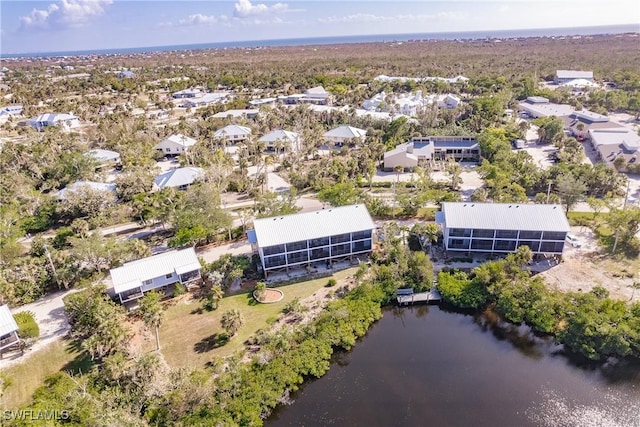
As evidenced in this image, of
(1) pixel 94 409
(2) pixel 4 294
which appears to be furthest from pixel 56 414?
(2) pixel 4 294

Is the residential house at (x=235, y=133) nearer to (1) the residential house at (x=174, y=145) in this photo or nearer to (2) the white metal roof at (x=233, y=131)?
(2) the white metal roof at (x=233, y=131)

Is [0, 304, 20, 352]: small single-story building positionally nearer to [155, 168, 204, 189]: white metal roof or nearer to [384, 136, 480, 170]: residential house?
[155, 168, 204, 189]: white metal roof

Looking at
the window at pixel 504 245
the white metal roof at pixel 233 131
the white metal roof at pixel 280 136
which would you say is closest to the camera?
the window at pixel 504 245

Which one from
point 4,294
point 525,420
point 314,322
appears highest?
point 4,294

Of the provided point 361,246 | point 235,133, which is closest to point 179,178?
point 235,133

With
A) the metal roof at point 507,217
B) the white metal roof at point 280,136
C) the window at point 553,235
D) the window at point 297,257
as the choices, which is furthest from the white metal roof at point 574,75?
the window at point 297,257

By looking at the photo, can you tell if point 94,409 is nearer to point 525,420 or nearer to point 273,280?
point 273,280

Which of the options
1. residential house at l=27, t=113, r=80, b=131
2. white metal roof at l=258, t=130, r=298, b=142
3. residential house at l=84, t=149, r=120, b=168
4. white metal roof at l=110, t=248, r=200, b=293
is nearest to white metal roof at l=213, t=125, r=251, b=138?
white metal roof at l=258, t=130, r=298, b=142
